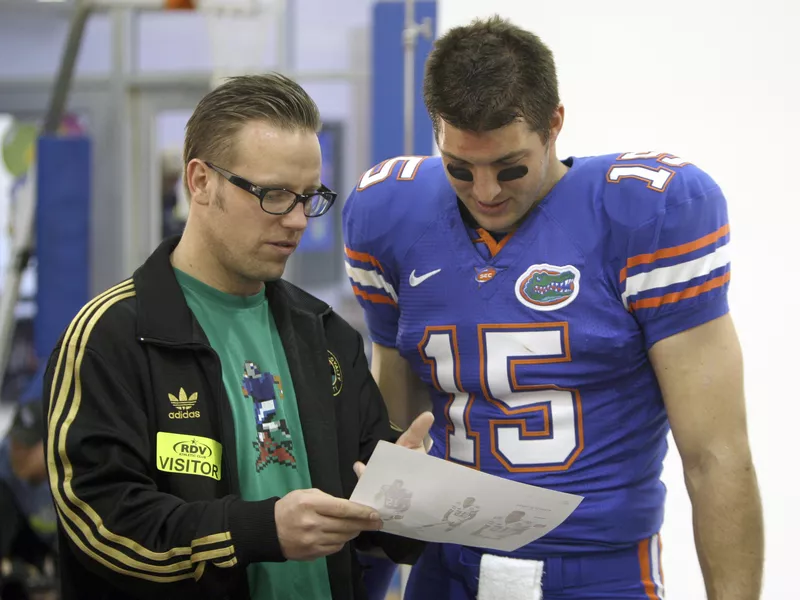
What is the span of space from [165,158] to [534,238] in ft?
16.4

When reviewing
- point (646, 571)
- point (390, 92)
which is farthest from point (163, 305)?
point (390, 92)

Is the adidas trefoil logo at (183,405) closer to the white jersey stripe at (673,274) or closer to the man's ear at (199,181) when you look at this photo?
the man's ear at (199,181)

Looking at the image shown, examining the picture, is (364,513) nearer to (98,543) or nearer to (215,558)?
(215,558)

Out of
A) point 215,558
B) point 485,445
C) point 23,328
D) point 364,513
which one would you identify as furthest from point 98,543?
point 23,328

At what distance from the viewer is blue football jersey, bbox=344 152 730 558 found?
1.38 meters

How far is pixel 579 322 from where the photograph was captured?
54.6 inches

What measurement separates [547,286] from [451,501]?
0.38 meters

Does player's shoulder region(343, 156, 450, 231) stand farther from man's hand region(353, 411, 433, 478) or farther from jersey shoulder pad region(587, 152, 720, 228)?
man's hand region(353, 411, 433, 478)

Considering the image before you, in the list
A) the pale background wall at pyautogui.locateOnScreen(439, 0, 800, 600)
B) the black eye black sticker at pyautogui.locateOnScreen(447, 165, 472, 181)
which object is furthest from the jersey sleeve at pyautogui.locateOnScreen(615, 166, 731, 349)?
the pale background wall at pyautogui.locateOnScreen(439, 0, 800, 600)

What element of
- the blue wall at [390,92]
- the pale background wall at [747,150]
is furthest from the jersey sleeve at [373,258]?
the blue wall at [390,92]

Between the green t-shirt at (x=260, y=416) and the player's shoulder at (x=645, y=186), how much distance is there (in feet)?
1.72

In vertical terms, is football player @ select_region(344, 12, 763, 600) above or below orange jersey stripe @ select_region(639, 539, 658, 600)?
above

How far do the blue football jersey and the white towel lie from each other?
0.09 feet

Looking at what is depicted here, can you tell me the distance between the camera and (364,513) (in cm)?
112
